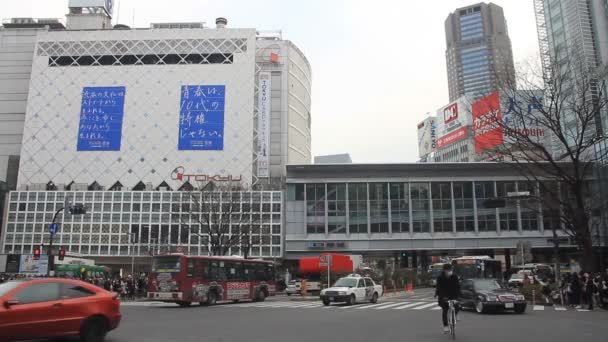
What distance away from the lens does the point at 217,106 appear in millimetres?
75000

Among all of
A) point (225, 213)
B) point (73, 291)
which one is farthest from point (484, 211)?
point (73, 291)

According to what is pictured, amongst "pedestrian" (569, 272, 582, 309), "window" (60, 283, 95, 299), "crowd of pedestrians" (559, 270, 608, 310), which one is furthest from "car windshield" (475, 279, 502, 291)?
"window" (60, 283, 95, 299)

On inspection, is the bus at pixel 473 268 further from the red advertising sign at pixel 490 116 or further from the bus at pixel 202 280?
the bus at pixel 202 280

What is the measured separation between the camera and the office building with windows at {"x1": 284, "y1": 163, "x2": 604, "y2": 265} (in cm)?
6200

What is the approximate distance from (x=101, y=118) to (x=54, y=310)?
72.4 m

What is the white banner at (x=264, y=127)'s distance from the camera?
7456cm

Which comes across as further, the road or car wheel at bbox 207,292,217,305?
car wheel at bbox 207,292,217,305

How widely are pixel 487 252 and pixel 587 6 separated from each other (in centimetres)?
3344

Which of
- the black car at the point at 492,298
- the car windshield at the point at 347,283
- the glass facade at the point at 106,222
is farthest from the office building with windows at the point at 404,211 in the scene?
the black car at the point at 492,298

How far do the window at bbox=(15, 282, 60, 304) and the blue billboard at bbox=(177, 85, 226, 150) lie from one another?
2532 inches

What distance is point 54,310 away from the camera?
9.74 meters

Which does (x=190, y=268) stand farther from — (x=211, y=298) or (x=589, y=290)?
(x=589, y=290)

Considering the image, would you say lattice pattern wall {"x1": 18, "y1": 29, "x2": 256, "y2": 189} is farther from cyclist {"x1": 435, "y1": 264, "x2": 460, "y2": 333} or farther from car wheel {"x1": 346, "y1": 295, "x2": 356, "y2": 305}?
cyclist {"x1": 435, "y1": 264, "x2": 460, "y2": 333}

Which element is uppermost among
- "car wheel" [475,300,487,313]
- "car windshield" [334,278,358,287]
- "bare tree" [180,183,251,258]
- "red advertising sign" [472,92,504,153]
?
"red advertising sign" [472,92,504,153]
